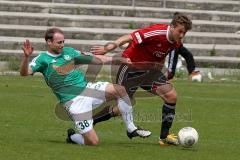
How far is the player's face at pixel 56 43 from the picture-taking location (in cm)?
1079

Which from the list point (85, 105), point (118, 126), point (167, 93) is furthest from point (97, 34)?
point (85, 105)

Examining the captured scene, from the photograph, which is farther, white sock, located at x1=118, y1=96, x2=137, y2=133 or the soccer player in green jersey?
white sock, located at x1=118, y1=96, x2=137, y2=133

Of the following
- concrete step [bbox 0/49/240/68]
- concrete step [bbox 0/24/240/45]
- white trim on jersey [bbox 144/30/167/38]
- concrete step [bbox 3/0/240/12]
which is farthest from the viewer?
concrete step [bbox 3/0/240/12]

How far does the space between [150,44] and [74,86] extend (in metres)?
1.27

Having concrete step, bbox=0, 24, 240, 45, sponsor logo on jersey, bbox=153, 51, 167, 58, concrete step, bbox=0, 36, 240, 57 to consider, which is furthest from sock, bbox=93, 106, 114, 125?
concrete step, bbox=0, 24, 240, 45

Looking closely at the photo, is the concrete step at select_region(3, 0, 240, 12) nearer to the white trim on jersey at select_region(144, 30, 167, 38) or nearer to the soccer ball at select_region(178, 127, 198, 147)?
the white trim on jersey at select_region(144, 30, 167, 38)

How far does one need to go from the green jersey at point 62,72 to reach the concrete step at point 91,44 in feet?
49.8

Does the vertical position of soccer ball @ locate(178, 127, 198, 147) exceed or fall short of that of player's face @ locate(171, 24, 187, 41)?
it falls short

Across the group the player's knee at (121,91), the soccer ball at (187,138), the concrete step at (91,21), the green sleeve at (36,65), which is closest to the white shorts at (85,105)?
the player's knee at (121,91)

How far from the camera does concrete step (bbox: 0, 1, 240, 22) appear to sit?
29.9m

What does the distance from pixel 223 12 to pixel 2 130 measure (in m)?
21.3

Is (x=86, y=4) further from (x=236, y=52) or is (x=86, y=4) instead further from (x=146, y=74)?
(x=146, y=74)

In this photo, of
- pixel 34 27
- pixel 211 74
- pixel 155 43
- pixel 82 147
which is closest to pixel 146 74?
pixel 155 43

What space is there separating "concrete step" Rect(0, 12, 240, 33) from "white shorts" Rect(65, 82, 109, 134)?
57.4 feet
